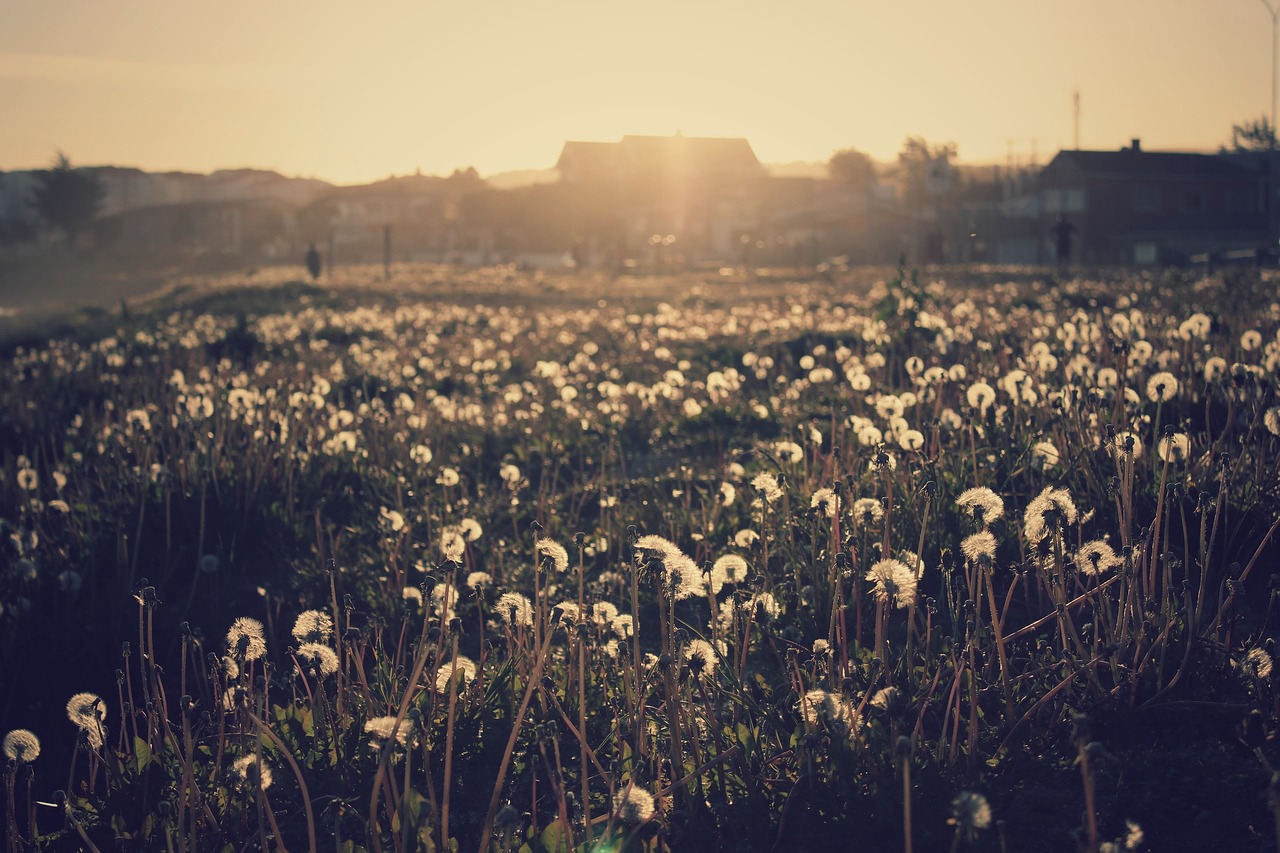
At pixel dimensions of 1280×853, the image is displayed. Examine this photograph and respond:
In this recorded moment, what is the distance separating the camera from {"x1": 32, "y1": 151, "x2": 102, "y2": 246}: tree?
3730 inches

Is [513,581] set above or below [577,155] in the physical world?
below

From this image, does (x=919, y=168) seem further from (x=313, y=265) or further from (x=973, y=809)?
(x=973, y=809)

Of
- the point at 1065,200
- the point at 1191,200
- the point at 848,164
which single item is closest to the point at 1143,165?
the point at 1191,200

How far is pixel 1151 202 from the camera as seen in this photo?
198ft

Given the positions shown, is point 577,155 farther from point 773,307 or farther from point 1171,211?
point 773,307

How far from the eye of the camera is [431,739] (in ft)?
10.5

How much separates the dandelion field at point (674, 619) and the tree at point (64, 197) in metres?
98.3

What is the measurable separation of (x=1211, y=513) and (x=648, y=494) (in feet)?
8.71

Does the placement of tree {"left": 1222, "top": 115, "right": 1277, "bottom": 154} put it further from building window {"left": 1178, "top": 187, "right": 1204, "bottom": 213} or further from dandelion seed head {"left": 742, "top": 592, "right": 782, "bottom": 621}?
dandelion seed head {"left": 742, "top": 592, "right": 782, "bottom": 621}

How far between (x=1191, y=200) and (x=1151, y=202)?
7.61 feet

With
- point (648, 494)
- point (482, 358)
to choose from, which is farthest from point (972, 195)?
point (648, 494)

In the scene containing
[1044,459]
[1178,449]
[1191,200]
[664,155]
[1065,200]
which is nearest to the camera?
[1178,449]

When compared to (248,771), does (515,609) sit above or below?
above

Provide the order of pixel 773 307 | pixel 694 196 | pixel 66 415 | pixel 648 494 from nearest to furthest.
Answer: pixel 648 494
pixel 66 415
pixel 773 307
pixel 694 196
